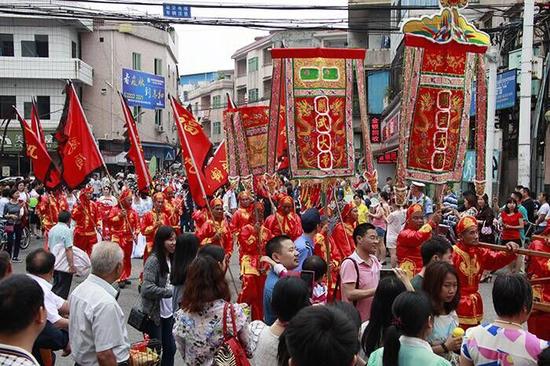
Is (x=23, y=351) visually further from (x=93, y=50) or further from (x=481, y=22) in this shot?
(x=93, y=50)

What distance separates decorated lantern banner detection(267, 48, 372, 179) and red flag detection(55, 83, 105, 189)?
5.43m

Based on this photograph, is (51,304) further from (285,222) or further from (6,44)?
(6,44)

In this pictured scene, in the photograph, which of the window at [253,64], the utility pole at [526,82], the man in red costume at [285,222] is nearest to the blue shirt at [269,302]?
the man in red costume at [285,222]

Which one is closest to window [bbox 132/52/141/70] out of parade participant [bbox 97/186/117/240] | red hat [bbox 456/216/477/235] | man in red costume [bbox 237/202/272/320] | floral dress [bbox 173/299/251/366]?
parade participant [bbox 97/186/117/240]

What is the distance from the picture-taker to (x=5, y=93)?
37.8 metres

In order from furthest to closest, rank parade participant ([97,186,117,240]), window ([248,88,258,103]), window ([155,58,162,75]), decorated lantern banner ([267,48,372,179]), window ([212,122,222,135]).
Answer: window ([212,122,222,135]), window ([248,88,258,103]), window ([155,58,162,75]), parade participant ([97,186,117,240]), decorated lantern banner ([267,48,372,179])

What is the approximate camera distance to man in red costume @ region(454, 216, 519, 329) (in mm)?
6070

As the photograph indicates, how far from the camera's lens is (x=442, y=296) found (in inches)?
179

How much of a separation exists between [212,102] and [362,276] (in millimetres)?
67525

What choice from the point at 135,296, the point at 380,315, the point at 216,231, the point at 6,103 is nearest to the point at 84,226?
the point at 135,296

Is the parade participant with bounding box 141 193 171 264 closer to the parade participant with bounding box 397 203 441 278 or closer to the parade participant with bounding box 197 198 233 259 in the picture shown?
the parade participant with bounding box 197 198 233 259

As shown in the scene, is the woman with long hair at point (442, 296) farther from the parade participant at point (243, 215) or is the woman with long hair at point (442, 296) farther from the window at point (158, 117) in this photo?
the window at point (158, 117)

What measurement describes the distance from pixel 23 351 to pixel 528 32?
1338 centimetres

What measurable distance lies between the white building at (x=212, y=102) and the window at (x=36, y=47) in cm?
2964
